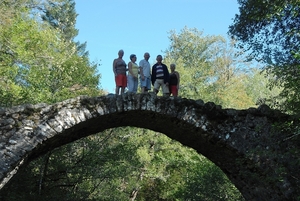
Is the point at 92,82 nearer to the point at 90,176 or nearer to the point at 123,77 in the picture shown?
the point at 90,176

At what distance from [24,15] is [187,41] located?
10001mm

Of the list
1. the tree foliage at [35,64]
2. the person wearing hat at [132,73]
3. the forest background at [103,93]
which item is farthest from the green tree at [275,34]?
the tree foliage at [35,64]

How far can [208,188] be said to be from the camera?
12133mm

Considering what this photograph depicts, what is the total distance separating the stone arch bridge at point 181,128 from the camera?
7148mm

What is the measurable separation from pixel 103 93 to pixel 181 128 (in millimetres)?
10464

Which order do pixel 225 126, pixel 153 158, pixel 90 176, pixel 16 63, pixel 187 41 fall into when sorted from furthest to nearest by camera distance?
1. pixel 187 41
2. pixel 153 158
3. pixel 16 63
4. pixel 90 176
5. pixel 225 126

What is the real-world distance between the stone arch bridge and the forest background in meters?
0.51

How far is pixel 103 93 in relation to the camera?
59.5 feet

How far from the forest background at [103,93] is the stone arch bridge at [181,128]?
51cm

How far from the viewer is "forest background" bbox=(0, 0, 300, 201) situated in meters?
7.48

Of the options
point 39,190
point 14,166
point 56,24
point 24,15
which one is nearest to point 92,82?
point 24,15

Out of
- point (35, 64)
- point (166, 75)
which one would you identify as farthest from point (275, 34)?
point (35, 64)

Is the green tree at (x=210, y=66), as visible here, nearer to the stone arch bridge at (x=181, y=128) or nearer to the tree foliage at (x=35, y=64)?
the tree foliage at (x=35, y=64)

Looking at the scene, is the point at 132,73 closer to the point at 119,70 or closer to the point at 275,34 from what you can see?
the point at 119,70
